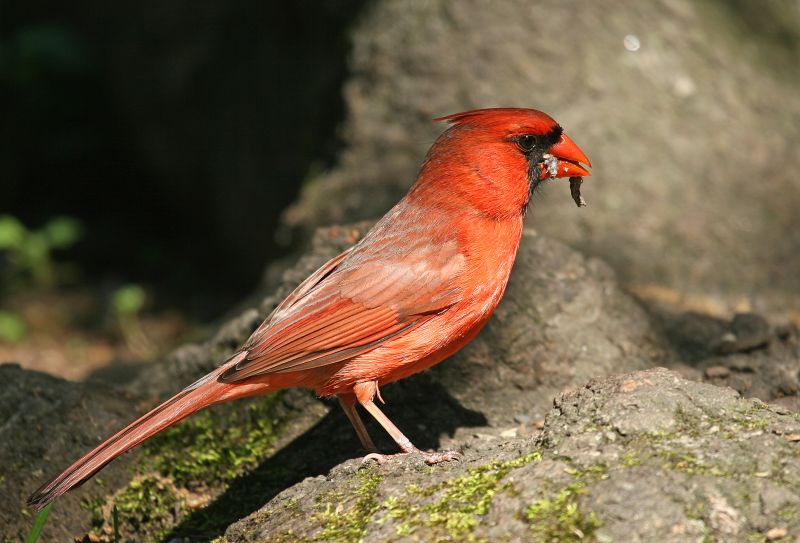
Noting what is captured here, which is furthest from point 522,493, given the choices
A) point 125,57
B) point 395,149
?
point 125,57

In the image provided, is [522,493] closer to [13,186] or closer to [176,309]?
[176,309]

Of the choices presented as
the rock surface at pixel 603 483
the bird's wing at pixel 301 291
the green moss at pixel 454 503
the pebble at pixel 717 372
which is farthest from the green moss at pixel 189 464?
the pebble at pixel 717 372

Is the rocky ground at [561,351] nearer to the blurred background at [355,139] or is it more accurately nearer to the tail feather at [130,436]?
the blurred background at [355,139]

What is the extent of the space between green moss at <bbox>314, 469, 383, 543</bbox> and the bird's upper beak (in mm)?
1611

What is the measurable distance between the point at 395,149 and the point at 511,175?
2410 millimetres

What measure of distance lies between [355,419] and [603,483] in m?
1.39

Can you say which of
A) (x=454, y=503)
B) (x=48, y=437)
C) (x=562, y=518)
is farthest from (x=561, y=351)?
(x=48, y=437)

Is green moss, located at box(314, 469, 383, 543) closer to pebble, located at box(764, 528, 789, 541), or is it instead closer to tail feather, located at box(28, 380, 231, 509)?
tail feather, located at box(28, 380, 231, 509)

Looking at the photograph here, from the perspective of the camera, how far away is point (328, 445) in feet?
14.0

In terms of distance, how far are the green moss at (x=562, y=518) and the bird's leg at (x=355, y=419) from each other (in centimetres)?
120

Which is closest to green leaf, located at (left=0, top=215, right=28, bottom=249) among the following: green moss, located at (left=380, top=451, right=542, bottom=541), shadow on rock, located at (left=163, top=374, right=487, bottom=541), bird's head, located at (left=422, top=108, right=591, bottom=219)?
shadow on rock, located at (left=163, top=374, right=487, bottom=541)

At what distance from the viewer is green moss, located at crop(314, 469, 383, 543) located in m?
3.07

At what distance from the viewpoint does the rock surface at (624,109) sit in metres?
6.14

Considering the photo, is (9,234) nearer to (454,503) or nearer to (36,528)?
(36,528)
